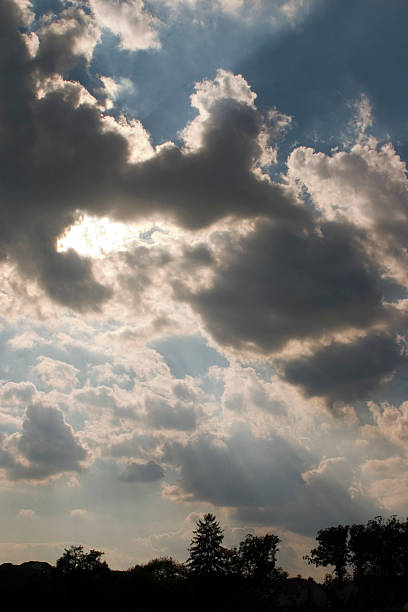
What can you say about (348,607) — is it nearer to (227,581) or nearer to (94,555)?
(227,581)

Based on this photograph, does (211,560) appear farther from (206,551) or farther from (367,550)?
(367,550)

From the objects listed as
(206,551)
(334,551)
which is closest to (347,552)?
(334,551)

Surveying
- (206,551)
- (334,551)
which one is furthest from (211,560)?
(334,551)

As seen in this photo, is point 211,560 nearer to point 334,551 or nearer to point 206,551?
point 206,551

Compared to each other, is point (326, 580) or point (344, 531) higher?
point (344, 531)

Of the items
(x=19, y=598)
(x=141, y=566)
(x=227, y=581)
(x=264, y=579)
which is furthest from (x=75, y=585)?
(x=141, y=566)

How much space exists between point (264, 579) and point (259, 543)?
740 cm

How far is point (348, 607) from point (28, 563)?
230 ft

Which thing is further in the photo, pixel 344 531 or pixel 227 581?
pixel 344 531

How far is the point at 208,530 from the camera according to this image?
8731 centimetres

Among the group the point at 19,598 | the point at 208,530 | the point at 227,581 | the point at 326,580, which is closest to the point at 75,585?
the point at 19,598

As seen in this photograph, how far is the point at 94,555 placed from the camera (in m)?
99.0

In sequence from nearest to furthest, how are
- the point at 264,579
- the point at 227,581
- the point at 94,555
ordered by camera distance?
1. the point at 227,581
2. the point at 94,555
3. the point at 264,579

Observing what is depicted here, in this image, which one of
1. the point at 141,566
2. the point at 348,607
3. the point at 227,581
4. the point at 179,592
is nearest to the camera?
the point at 179,592
